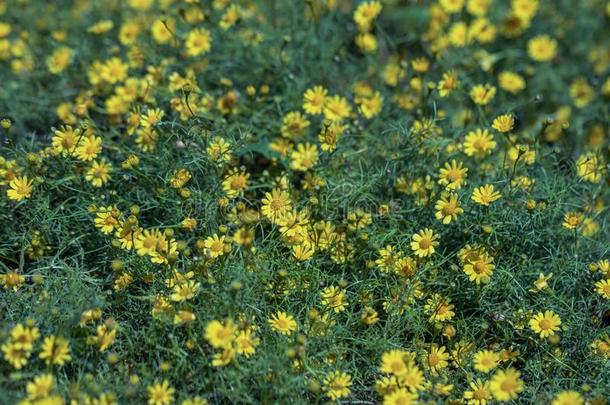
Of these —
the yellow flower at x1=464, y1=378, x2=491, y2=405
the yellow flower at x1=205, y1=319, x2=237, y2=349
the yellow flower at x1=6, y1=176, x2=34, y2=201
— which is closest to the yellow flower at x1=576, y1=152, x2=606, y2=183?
the yellow flower at x1=464, y1=378, x2=491, y2=405

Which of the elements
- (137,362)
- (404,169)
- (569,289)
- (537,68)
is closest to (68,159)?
(137,362)

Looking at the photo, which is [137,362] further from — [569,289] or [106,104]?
[569,289]

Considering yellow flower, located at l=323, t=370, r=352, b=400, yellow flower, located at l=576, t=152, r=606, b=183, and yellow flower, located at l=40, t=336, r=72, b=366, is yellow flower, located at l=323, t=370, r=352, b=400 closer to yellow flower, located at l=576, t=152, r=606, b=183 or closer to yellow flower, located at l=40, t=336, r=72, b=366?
yellow flower, located at l=40, t=336, r=72, b=366

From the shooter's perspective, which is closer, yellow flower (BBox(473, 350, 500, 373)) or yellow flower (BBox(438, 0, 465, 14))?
yellow flower (BBox(473, 350, 500, 373))

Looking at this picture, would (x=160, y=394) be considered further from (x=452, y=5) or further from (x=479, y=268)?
(x=452, y=5)

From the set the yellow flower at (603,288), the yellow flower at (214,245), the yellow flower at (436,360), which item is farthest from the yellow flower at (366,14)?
the yellow flower at (436,360)

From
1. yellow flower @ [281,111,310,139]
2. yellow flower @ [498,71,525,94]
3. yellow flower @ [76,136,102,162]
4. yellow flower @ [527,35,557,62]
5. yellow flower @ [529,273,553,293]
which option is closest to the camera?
yellow flower @ [529,273,553,293]

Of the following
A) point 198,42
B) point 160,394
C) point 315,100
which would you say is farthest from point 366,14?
point 160,394
